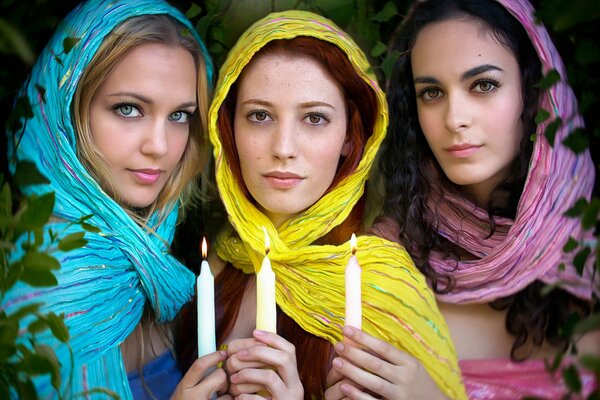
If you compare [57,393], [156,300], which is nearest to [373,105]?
[156,300]

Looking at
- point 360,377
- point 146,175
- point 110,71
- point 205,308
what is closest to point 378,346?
point 360,377

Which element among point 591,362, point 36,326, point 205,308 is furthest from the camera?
point 205,308

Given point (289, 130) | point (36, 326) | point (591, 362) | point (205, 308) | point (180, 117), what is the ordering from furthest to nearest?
1. point (180, 117)
2. point (289, 130)
3. point (205, 308)
4. point (36, 326)
5. point (591, 362)

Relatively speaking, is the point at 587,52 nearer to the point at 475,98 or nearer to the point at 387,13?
the point at 475,98

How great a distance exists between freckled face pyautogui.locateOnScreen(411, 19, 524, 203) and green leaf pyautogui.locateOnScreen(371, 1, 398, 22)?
0.11 m

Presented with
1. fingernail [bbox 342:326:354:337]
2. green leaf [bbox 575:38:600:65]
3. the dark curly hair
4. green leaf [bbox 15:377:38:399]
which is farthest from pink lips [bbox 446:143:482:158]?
green leaf [bbox 15:377:38:399]

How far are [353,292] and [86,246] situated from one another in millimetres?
670

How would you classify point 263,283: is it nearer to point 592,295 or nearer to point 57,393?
point 57,393

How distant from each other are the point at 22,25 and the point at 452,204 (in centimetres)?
116

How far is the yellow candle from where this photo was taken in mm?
1696

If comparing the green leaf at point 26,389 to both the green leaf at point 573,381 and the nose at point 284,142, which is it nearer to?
the nose at point 284,142

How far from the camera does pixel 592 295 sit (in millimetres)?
1780

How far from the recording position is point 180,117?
2.04 metres

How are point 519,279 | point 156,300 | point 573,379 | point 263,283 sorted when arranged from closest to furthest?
point 573,379
point 263,283
point 519,279
point 156,300
